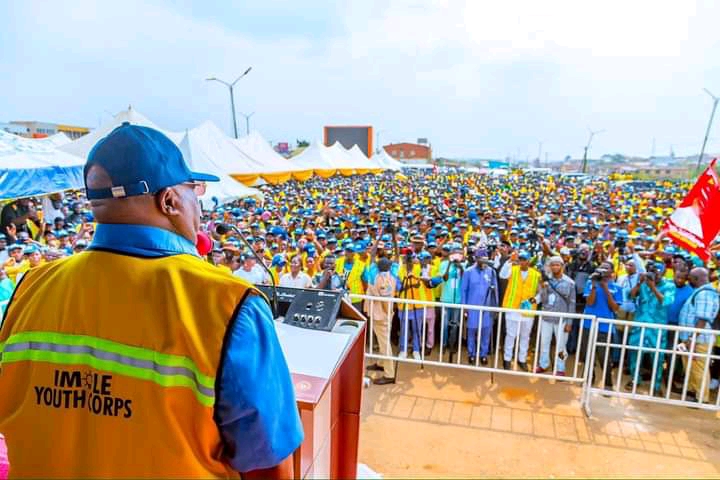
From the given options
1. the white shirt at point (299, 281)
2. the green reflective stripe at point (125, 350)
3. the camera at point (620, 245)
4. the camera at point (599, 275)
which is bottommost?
the white shirt at point (299, 281)

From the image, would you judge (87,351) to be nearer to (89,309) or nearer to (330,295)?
(89,309)

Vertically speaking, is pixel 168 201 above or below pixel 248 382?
above

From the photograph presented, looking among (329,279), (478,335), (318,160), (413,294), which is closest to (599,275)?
(478,335)

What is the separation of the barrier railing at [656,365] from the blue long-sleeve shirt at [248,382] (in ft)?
13.7

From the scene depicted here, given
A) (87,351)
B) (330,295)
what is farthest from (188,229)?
(330,295)

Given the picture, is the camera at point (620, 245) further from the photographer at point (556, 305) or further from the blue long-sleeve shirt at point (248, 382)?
the blue long-sleeve shirt at point (248, 382)

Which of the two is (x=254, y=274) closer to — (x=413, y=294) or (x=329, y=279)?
(x=329, y=279)

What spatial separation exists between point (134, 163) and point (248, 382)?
566mm

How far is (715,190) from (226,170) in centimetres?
952

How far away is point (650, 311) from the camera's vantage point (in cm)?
530

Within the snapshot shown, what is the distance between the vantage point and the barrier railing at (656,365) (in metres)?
4.35

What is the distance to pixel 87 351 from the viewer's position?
0.98 metres

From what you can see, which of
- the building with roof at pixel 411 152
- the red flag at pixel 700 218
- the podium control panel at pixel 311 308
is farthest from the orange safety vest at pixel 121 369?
the building with roof at pixel 411 152

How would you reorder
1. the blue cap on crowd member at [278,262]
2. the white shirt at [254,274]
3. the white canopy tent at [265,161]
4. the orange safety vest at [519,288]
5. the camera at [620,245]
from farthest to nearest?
the white canopy tent at [265,161]
the camera at [620,245]
the blue cap on crowd member at [278,262]
the white shirt at [254,274]
the orange safety vest at [519,288]
